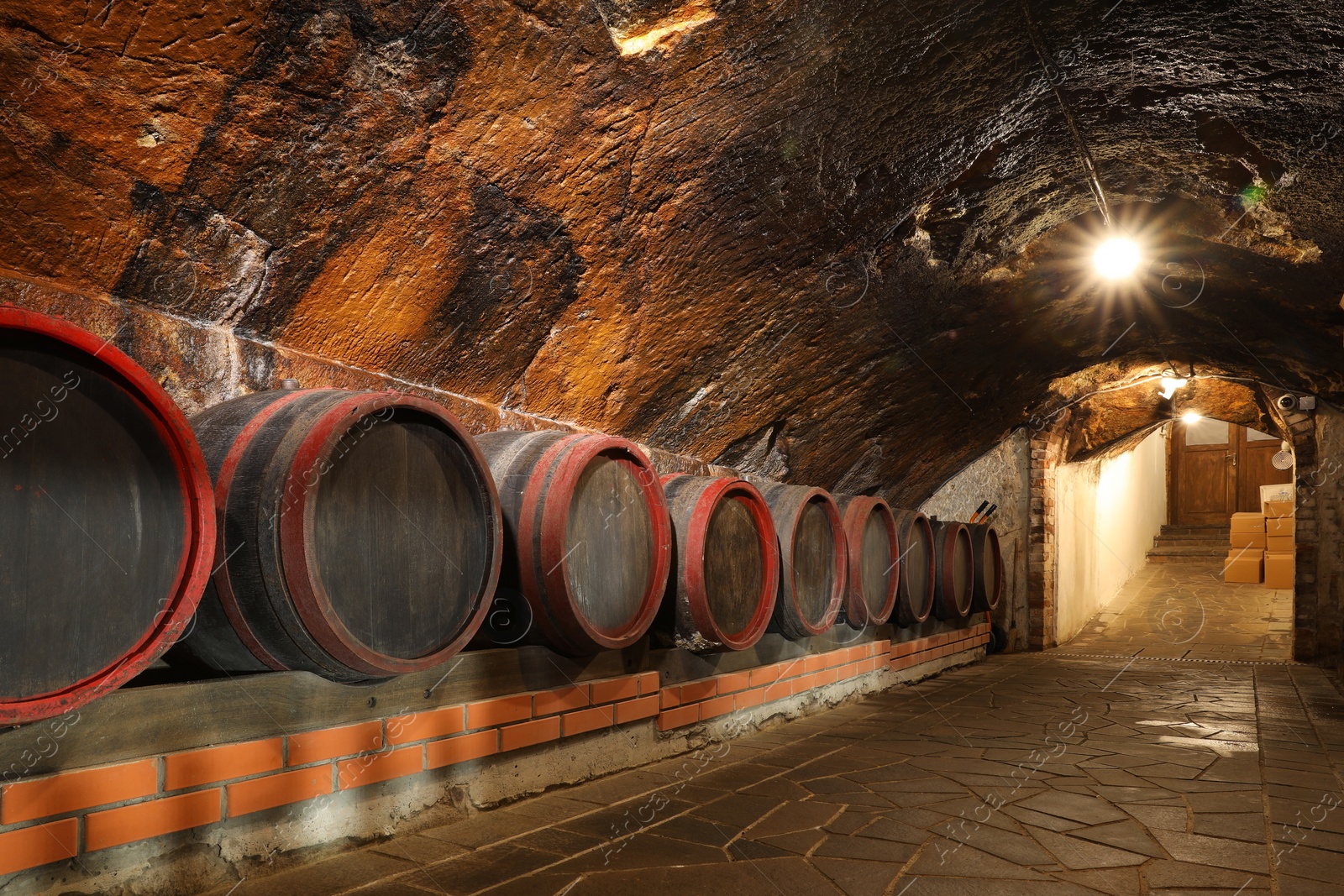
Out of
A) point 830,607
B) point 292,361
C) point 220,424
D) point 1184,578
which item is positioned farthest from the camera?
point 1184,578

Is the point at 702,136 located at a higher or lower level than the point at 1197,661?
higher

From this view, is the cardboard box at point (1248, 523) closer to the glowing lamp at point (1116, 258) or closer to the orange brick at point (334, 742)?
the glowing lamp at point (1116, 258)

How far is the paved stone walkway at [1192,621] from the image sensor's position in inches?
360

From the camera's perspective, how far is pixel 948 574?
22.1ft

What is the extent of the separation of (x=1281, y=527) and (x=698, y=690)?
13474 mm

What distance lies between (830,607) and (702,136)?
2.56 meters

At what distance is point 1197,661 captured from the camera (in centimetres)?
820

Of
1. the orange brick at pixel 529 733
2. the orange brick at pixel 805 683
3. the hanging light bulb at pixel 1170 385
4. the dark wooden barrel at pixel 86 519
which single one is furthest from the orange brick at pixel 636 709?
the hanging light bulb at pixel 1170 385

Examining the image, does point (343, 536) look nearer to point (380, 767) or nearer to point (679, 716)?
point (380, 767)

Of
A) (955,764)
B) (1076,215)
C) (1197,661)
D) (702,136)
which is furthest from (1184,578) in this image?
(702,136)

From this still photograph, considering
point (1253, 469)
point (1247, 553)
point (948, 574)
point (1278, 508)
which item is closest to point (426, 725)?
point (948, 574)

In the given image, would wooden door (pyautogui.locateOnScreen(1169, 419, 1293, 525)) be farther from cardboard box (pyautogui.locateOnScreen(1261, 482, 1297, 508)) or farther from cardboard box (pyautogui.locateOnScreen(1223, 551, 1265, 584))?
cardboard box (pyautogui.locateOnScreen(1223, 551, 1265, 584))

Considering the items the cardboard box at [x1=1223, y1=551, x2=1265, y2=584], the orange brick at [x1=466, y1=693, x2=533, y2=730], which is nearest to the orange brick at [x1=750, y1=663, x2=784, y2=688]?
the orange brick at [x1=466, y1=693, x2=533, y2=730]

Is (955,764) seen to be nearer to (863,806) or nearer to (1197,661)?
(863,806)
